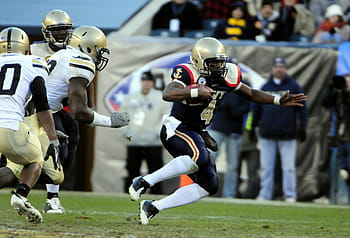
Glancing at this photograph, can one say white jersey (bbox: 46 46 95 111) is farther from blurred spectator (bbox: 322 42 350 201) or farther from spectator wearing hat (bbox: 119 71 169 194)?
blurred spectator (bbox: 322 42 350 201)

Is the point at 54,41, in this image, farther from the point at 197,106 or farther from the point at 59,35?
the point at 197,106

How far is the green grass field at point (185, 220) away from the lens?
5203 mm

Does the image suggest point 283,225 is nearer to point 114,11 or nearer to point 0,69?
point 0,69

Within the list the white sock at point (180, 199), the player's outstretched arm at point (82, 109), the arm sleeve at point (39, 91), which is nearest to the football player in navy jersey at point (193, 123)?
the white sock at point (180, 199)

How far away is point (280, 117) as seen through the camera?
10.3m

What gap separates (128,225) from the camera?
226 inches

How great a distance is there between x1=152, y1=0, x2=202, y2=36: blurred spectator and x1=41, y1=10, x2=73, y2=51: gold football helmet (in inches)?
185

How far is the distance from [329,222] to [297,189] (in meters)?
3.73

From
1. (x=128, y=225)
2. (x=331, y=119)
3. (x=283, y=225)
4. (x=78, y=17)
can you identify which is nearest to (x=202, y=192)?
(x=128, y=225)

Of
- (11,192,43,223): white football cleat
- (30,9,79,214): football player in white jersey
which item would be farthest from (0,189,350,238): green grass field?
(30,9,79,214): football player in white jersey

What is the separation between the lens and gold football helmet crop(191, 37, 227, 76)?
5.87 m

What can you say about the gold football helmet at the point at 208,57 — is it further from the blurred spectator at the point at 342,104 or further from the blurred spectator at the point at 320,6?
the blurred spectator at the point at 320,6

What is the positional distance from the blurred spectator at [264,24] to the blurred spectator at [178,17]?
2.58 ft

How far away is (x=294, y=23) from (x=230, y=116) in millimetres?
1964
